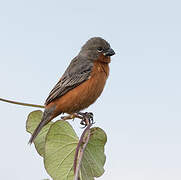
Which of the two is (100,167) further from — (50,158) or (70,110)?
(70,110)

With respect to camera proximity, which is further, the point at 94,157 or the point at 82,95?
the point at 82,95

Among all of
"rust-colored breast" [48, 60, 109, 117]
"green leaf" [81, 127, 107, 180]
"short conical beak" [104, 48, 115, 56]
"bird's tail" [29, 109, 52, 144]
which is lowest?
"green leaf" [81, 127, 107, 180]

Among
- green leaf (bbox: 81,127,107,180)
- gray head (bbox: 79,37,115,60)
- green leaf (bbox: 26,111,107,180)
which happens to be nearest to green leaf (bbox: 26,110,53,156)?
green leaf (bbox: 26,111,107,180)

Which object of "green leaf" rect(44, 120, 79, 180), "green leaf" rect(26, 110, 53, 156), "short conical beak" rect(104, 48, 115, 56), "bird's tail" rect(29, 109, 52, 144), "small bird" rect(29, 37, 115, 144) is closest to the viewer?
"green leaf" rect(44, 120, 79, 180)

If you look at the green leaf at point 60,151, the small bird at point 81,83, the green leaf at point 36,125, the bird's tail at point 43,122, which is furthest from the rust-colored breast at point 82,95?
the green leaf at point 60,151

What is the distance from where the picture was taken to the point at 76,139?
3.35 m

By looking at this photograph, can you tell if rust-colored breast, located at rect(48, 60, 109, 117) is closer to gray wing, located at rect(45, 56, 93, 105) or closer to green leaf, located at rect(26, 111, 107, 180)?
gray wing, located at rect(45, 56, 93, 105)

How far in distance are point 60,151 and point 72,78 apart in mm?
1865

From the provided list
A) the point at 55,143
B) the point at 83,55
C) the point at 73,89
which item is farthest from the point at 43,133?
the point at 83,55

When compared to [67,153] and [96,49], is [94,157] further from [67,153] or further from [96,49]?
[96,49]

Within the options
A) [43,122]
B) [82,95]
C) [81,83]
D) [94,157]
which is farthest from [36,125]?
[81,83]

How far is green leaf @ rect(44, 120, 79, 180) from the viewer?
3.19 metres

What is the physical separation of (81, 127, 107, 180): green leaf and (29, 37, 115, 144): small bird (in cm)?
112

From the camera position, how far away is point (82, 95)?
15.7ft
